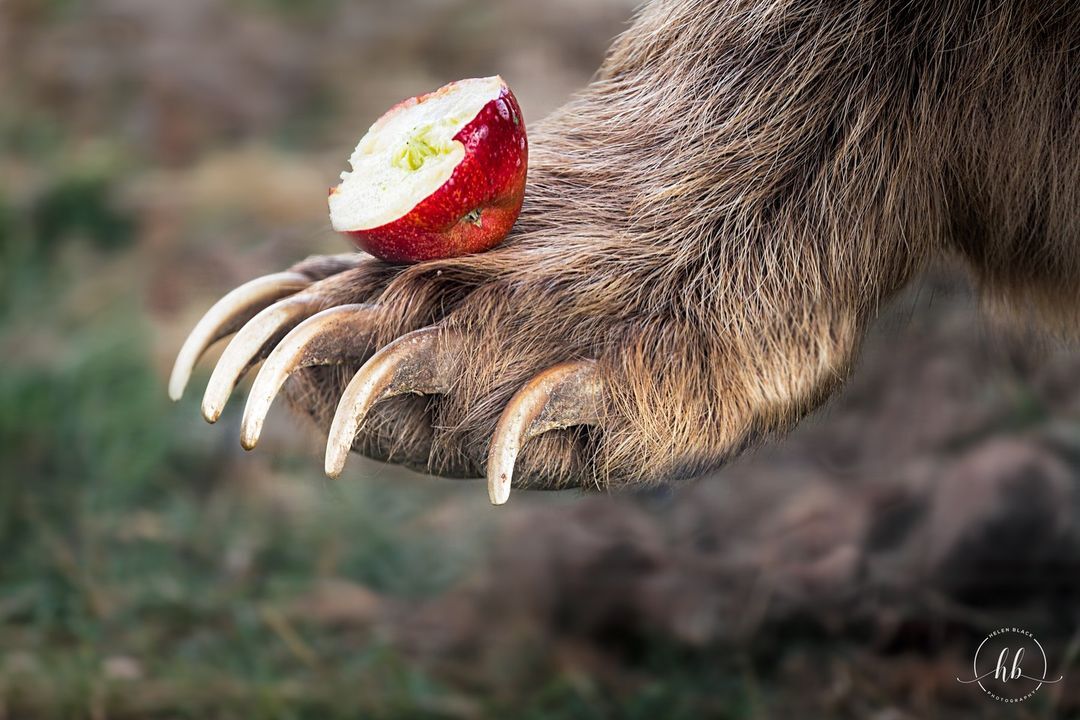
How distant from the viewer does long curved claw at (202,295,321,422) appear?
4.96 ft

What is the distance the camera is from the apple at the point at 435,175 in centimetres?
152

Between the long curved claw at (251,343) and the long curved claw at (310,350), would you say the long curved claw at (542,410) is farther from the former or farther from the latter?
the long curved claw at (251,343)

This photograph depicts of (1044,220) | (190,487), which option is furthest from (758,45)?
(190,487)

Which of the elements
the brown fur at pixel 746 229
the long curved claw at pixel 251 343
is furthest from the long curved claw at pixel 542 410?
the long curved claw at pixel 251 343

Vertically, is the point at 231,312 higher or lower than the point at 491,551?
higher

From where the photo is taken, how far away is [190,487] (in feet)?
11.0

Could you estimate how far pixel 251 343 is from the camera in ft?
5.24

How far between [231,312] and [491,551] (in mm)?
1555

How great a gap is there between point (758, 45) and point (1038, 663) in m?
1.53
